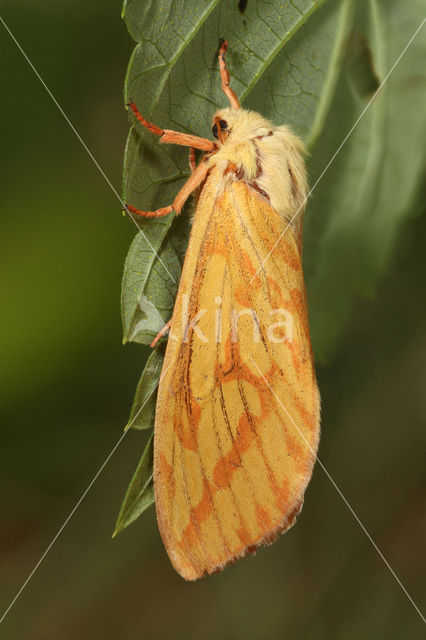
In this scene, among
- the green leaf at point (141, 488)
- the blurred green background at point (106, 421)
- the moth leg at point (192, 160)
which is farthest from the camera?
the blurred green background at point (106, 421)

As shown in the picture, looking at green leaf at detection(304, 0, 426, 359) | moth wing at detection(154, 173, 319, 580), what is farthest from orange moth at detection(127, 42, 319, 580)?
green leaf at detection(304, 0, 426, 359)

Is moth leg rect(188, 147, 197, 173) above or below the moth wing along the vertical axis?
above

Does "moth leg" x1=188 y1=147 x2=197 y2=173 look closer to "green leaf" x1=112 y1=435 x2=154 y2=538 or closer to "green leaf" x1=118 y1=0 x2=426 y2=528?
"green leaf" x1=118 y1=0 x2=426 y2=528

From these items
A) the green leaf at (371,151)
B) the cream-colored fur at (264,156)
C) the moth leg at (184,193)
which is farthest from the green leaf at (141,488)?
the green leaf at (371,151)

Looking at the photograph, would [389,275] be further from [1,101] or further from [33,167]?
[1,101]

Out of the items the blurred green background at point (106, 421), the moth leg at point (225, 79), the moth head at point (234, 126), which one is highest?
the moth leg at point (225, 79)

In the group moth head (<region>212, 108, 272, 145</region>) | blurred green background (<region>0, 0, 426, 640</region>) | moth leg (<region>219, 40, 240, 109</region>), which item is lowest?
blurred green background (<region>0, 0, 426, 640</region>)

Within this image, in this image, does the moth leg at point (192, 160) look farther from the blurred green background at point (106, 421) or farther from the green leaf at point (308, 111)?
the blurred green background at point (106, 421)
